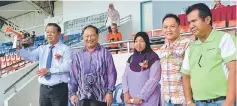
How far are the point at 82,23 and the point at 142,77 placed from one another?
11.3m

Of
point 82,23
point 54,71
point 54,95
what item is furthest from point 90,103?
point 82,23

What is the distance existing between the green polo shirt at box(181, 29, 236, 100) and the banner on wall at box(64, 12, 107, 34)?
10600 mm

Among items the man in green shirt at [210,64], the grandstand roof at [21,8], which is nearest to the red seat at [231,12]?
the man in green shirt at [210,64]

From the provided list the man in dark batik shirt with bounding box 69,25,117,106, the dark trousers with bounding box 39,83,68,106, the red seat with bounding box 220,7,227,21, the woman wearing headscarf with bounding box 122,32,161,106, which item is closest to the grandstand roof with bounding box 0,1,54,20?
the red seat with bounding box 220,7,227,21

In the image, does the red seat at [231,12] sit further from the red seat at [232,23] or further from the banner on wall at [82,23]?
the banner on wall at [82,23]

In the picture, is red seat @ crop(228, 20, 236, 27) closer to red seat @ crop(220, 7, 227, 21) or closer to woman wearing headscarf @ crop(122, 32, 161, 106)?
red seat @ crop(220, 7, 227, 21)

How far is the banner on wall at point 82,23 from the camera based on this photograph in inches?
520

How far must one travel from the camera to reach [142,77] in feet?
11.0

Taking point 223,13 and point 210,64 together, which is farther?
point 223,13

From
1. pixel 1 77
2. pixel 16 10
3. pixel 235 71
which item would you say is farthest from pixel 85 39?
pixel 16 10

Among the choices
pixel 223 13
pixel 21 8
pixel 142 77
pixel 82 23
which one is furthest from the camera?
pixel 21 8

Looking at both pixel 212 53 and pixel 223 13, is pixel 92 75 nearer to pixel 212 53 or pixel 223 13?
pixel 212 53

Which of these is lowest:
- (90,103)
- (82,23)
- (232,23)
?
(90,103)

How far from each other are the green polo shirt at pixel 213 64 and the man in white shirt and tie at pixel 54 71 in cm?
167
